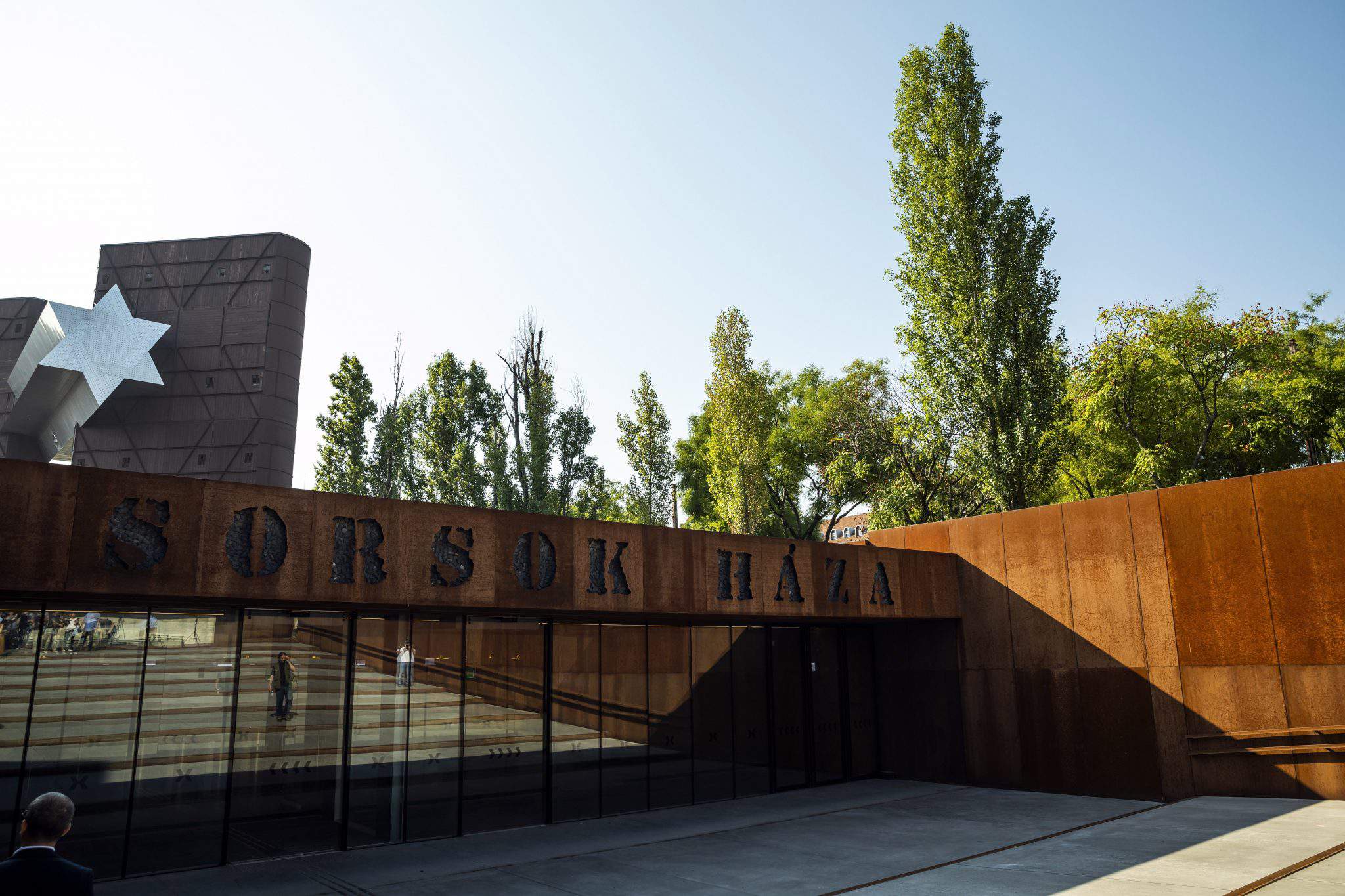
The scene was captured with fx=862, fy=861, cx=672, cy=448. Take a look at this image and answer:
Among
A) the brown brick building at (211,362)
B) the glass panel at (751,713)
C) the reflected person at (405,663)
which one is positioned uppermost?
the brown brick building at (211,362)

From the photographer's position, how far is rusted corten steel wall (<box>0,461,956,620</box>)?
8250 mm

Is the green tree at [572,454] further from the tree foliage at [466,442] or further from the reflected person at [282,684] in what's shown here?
the reflected person at [282,684]

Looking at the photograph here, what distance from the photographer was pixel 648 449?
42250mm

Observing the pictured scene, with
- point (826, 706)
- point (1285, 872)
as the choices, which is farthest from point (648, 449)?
point (1285, 872)

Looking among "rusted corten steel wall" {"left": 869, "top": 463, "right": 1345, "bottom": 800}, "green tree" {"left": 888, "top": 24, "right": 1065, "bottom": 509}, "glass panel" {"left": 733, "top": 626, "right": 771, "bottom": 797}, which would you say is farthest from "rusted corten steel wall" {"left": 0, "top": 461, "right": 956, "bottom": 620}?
"green tree" {"left": 888, "top": 24, "right": 1065, "bottom": 509}

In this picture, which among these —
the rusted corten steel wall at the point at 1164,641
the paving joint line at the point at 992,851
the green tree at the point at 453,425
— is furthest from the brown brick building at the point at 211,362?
the paving joint line at the point at 992,851

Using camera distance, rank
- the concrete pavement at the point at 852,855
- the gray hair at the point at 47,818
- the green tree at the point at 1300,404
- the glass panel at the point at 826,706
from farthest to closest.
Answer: the green tree at the point at 1300,404
the glass panel at the point at 826,706
the concrete pavement at the point at 852,855
the gray hair at the point at 47,818

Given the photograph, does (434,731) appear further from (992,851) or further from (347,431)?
(347,431)

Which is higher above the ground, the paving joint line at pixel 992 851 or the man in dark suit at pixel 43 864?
the man in dark suit at pixel 43 864

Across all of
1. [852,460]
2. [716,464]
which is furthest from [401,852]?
[852,460]

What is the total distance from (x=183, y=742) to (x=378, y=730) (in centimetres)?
238

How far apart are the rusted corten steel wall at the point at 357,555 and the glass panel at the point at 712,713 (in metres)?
1.79

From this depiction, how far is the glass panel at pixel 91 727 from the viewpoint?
9.54m

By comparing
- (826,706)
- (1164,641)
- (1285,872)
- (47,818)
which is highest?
(1164,641)
